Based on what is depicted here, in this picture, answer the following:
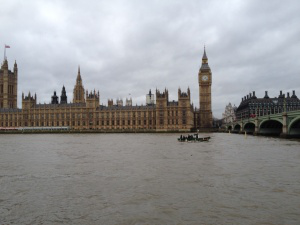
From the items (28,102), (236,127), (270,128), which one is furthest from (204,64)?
(28,102)

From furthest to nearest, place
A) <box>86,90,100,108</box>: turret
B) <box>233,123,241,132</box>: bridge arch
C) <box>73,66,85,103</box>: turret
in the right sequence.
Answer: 1. <box>73,66,85,103</box>: turret
2. <box>86,90,100,108</box>: turret
3. <box>233,123,241,132</box>: bridge arch

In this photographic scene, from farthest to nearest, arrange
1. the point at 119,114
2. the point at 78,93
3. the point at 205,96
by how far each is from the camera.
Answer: the point at 78,93, the point at 205,96, the point at 119,114

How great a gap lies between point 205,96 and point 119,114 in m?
35.4

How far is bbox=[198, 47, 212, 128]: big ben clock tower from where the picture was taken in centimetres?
12031

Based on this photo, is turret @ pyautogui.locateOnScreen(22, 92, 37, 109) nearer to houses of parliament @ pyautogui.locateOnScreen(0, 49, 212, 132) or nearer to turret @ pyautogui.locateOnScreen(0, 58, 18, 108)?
houses of parliament @ pyautogui.locateOnScreen(0, 49, 212, 132)

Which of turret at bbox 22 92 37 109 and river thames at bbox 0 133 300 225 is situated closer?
river thames at bbox 0 133 300 225

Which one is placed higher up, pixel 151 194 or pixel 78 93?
pixel 78 93

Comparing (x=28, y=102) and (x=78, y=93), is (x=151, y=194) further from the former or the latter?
(x=78, y=93)

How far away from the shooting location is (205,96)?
12188 centimetres

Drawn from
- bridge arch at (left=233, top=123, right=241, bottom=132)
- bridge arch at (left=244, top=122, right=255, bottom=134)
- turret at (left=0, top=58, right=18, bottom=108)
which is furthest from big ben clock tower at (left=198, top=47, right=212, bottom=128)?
turret at (left=0, top=58, right=18, bottom=108)

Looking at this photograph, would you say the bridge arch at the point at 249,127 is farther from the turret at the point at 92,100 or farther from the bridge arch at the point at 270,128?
the turret at the point at 92,100

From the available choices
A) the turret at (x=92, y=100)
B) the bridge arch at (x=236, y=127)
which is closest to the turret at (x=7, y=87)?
the turret at (x=92, y=100)

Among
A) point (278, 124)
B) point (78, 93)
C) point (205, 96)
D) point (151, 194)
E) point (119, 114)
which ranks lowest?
point (151, 194)

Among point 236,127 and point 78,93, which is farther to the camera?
point 78,93
